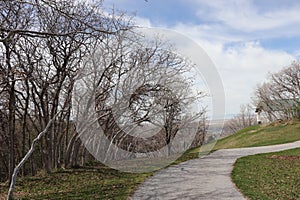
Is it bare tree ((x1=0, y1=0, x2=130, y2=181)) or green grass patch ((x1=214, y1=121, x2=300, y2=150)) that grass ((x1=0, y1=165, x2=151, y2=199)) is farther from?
green grass patch ((x1=214, y1=121, x2=300, y2=150))

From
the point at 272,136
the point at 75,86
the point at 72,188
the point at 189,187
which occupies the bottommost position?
the point at 189,187

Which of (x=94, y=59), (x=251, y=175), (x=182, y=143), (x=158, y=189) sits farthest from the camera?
(x=182, y=143)

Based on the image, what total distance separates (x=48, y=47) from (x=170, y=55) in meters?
5.12

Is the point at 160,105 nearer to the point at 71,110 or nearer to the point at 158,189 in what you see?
the point at 71,110

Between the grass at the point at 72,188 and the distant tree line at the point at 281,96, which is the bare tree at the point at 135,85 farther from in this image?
the distant tree line at the point at 281,96

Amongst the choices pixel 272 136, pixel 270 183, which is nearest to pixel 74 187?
pixel 270 183

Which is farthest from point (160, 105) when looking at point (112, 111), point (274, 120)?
point (274, 120)

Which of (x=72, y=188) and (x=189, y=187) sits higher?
(x=72, y=188)

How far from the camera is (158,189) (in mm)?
7707

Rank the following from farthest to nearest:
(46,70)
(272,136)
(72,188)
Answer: (272,136) → (46,70) → (72,188)

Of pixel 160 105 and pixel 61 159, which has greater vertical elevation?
pixel 160 105

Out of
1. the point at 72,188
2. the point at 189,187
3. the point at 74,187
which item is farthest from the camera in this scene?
the point at 74,187

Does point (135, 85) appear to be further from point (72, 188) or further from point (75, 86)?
point (72, 188)

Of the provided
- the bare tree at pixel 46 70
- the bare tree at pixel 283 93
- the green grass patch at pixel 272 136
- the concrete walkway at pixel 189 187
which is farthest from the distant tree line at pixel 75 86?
the bare tree at pixel 283 93
